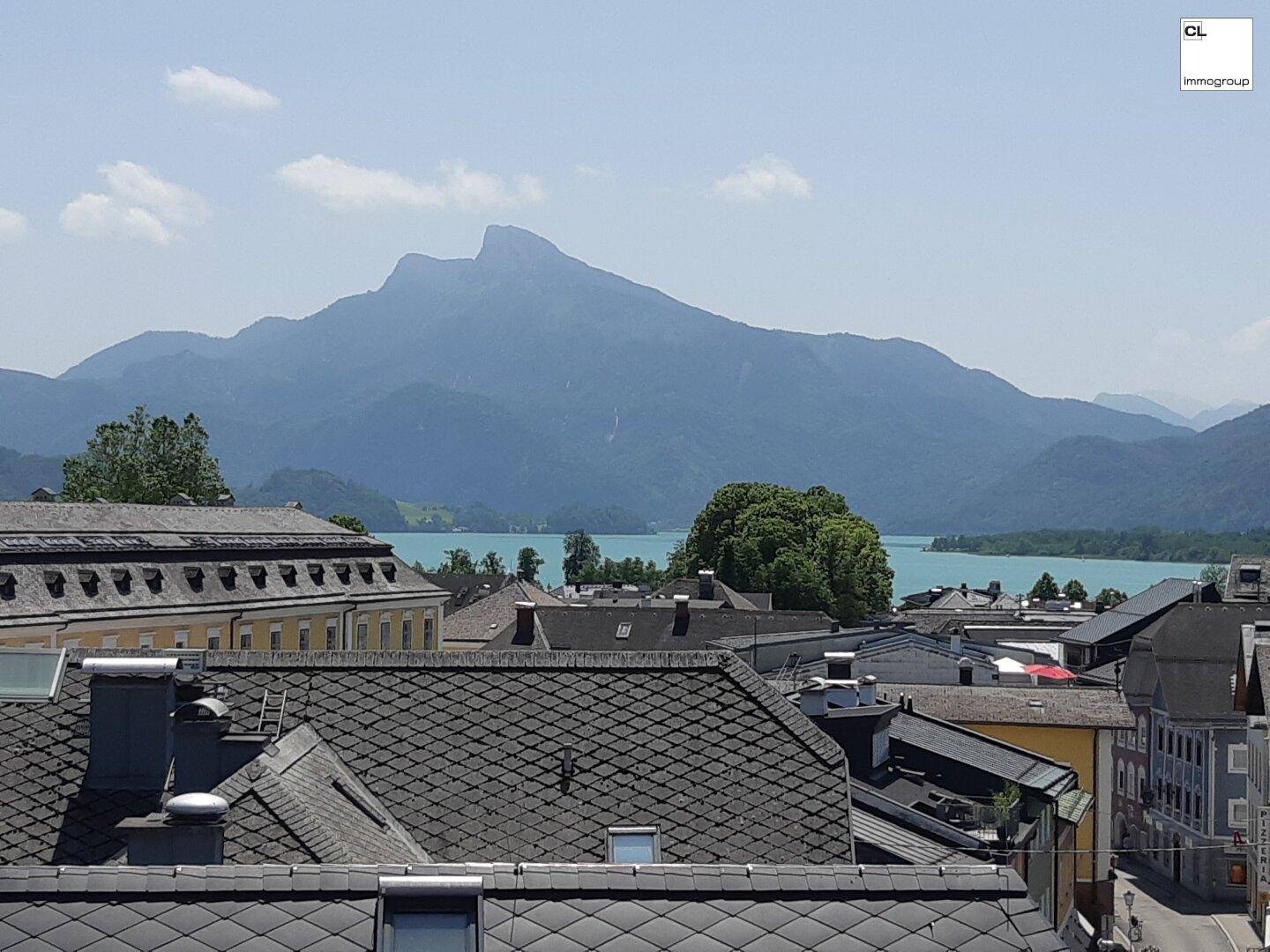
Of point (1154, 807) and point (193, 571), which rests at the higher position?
point (193, 571)

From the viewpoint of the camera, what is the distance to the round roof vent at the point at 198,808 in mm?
9555

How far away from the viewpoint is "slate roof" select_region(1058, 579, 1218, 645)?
92.2 m

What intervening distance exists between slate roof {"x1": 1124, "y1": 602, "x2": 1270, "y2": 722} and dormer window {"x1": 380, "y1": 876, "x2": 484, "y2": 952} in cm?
6338

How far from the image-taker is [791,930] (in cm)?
767

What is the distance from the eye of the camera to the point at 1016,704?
4638 cm

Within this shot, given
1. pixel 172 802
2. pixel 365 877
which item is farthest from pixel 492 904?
pixel 172 802

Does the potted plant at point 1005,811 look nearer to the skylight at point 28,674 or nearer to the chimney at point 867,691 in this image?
the chimney at point 867,691

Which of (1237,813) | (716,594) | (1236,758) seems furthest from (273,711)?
(716,594)

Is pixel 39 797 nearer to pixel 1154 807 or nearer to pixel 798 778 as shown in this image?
pixel 798 778

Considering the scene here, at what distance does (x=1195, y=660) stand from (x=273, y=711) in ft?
204

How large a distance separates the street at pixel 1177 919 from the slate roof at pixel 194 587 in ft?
118

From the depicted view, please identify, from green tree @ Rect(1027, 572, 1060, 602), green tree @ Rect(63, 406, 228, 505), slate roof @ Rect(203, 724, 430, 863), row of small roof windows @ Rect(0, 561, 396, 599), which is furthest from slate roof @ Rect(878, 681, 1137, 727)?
green tree @ Rect(1027, 572, 1060, 602)

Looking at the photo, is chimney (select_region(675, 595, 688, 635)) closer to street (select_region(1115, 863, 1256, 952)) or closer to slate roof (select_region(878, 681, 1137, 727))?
street (select_region(1115, 863, 1256, 952))

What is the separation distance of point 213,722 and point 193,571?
2301 inches
